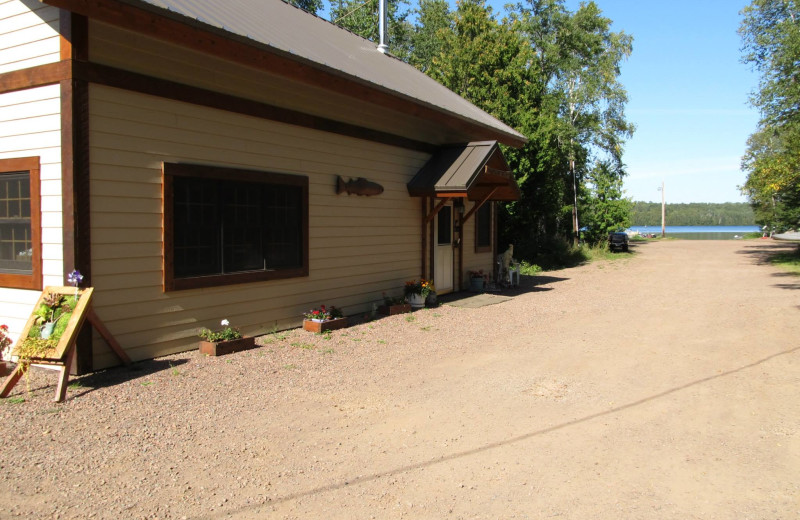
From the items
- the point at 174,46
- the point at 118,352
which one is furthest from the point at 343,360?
the point at 174,46

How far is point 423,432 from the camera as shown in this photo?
173 inches

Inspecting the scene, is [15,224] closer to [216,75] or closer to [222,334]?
[222,334]

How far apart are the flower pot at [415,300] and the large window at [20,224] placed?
6.15 metres

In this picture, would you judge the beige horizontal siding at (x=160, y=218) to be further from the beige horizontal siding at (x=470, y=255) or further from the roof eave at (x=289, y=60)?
the beige horizontal siding at (x=470, y=255)

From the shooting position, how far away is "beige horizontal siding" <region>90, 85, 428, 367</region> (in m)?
5.91

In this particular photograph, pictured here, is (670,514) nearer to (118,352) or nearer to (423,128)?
(118,352)

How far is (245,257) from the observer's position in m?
7.54

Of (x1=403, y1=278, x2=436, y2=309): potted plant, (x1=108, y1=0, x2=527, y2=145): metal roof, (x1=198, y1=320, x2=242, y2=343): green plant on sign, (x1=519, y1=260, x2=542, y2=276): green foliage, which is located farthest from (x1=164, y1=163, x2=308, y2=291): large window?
(x1=519, y1=260, x2=542, y2=276): green foliage

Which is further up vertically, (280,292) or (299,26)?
(299,26)

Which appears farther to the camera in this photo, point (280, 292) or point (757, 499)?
point (280, 292)

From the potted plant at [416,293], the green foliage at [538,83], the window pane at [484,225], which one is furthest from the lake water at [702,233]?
the potted plant at [416,293]

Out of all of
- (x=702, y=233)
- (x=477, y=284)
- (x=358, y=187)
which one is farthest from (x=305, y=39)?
(x=702, y=233)

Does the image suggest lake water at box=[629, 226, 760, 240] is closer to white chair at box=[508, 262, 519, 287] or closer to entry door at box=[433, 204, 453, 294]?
white chair at box=[508, 262, 519, 287]

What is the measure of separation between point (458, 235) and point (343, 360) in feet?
22.5
